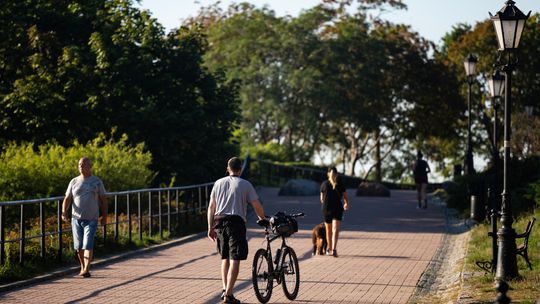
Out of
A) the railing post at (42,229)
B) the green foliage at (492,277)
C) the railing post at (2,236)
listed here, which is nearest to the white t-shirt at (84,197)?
the railing post at (42,229)

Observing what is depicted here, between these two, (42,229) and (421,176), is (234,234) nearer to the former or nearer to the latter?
(42,229)

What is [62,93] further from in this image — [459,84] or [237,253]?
[459,84]

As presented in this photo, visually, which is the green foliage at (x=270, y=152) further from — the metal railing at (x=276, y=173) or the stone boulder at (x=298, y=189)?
the stone boulder at (x=298, y=189)

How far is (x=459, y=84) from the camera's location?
2211 inches

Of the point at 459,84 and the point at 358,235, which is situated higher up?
the point at 459,84

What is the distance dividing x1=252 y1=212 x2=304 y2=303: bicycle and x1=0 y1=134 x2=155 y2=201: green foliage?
36.5ft

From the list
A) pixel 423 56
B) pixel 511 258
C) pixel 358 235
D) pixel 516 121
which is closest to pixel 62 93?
pixel 358 235

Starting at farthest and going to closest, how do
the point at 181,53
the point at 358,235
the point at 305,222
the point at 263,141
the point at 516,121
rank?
the point at 263,141
the point at 516,121
the point at 181,53
the point at 305,222
the point at 358,235

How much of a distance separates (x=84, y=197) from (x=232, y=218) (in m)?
3.97

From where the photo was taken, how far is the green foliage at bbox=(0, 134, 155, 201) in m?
23.0

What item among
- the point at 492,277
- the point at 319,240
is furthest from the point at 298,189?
the point at 492,277

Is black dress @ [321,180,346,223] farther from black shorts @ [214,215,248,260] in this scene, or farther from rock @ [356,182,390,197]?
rock @ [356,182,390,197]

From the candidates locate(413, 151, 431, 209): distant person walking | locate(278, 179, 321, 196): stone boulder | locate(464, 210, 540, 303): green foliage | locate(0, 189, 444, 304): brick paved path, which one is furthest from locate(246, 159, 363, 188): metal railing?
locate(464, 210, 540, 303): green foliage

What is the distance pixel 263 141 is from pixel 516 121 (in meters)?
16.2
